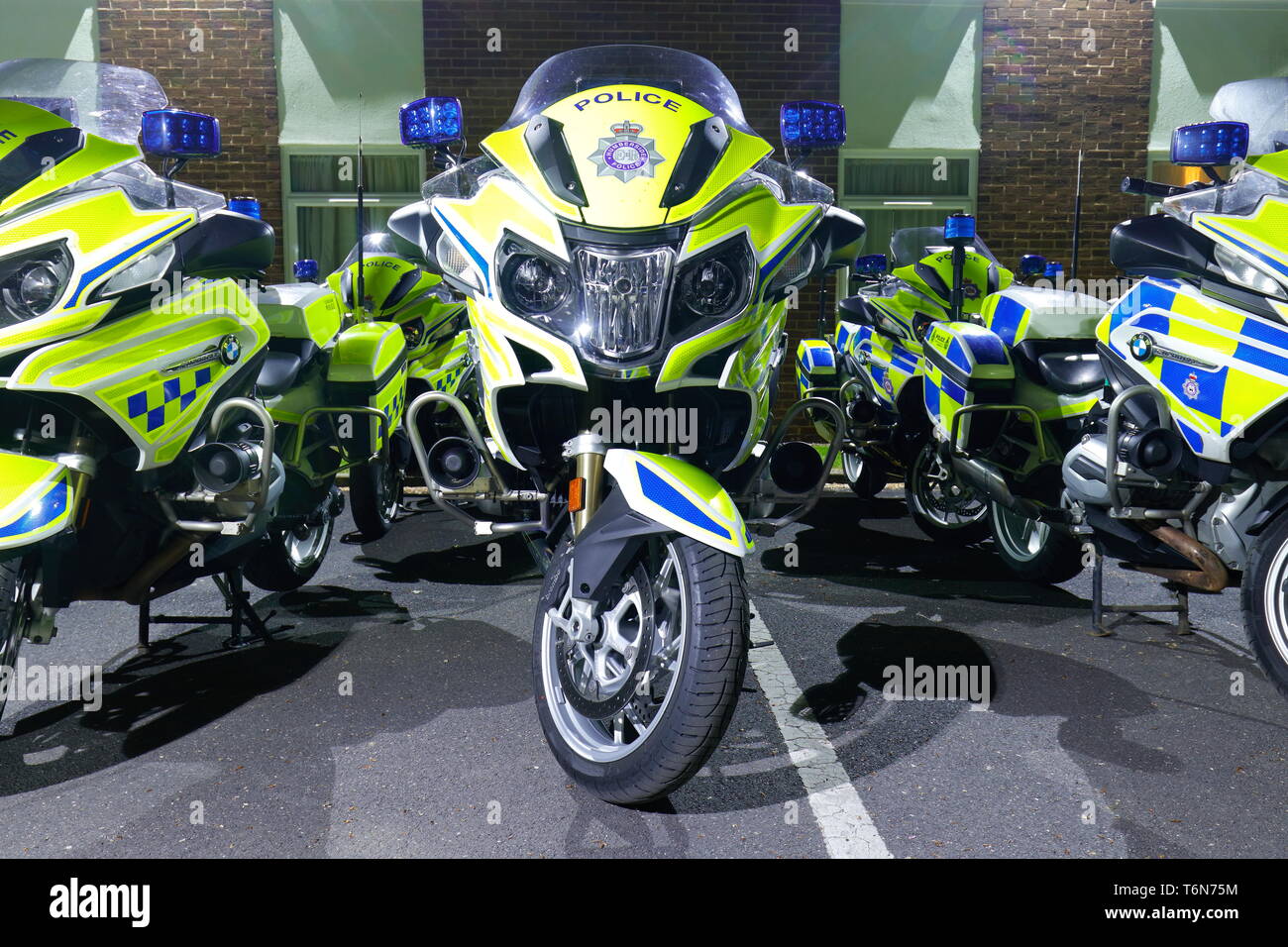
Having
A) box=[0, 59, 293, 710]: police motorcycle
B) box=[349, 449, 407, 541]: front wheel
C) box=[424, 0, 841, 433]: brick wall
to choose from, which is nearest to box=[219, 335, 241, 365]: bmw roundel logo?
box=[0, 59, 293, 710]: police motorcycle

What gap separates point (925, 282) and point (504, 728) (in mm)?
4258

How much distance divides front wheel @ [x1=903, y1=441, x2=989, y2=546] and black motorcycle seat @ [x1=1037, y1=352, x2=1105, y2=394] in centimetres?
124

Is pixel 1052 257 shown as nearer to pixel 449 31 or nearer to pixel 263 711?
pixel 449 31

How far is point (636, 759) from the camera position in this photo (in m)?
2.54

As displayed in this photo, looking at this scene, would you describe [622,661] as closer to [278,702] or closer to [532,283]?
[532,283]

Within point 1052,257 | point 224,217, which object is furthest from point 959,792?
point 1052,257

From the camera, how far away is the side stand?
4.00m

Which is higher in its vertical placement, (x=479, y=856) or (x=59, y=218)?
(x=59, y=218)

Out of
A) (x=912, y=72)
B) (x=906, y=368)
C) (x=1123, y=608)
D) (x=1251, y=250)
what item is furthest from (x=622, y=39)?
(x=1251, y=250)

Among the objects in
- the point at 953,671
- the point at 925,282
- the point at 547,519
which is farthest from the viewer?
the point at 925,282

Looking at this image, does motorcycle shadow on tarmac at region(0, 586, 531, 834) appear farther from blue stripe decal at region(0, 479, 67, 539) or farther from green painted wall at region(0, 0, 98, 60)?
green painted wall at region(0, 0, 98, 60)

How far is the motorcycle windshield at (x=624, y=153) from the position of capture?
2828mm

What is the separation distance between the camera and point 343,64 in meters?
10.2

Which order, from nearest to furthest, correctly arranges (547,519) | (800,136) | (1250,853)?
(1250,853)
(547,519)
(800,136)
